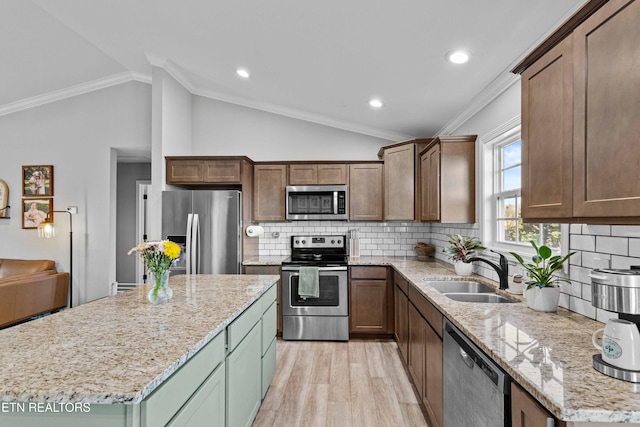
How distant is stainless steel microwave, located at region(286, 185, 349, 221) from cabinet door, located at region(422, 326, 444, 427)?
2.12 meters

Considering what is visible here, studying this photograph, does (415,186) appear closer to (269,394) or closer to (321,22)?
(321,22)

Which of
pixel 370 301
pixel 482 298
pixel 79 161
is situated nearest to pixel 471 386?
pixel 482 298

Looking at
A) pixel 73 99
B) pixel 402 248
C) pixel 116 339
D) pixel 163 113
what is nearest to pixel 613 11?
pixel 116 339

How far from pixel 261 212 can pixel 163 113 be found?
1631 mm

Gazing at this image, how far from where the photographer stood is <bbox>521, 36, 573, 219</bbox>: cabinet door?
1268 mm

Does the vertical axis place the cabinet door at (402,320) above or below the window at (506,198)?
below

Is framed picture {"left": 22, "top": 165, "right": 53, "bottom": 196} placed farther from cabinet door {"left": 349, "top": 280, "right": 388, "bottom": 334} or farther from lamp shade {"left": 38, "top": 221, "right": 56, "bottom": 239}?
cabinet door {"left": 349, "top": 280, "right": 388, "bottom": 334}

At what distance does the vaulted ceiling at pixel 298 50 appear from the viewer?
2.00 metres

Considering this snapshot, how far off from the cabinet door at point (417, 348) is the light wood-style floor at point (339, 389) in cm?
17

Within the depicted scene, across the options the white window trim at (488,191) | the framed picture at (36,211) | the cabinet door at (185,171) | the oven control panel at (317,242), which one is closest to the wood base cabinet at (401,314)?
the white window trim at (488,191)

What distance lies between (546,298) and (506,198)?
1174 mm

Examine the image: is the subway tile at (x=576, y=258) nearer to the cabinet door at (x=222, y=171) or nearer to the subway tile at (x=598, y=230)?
the subway tile at (x=598, y=230)

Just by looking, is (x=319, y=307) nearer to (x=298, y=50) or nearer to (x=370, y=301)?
(x=370, y=301)

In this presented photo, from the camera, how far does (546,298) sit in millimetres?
1714
